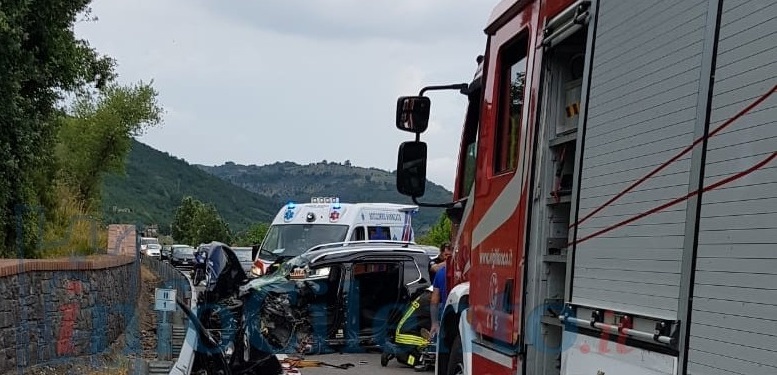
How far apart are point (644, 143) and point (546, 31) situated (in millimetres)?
1400

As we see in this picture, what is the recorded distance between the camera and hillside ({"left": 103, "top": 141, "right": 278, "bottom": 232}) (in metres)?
117

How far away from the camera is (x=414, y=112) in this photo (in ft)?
21.6

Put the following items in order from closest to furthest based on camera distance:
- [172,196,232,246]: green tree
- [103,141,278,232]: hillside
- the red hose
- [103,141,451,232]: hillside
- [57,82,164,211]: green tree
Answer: the red hose, [57,82,164,211]: green tree, [172,196,232,246]: green tree, [103,141,278,232]: hillside, [103,141,451,232]: hillside

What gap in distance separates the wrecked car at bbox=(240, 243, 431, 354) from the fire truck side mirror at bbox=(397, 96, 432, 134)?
678 centimetres

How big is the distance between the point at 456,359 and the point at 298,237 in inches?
586

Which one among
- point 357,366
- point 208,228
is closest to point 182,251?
point 208,228

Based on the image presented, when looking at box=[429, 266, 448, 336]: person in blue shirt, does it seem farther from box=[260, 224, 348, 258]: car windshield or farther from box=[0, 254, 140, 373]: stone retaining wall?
box=[260, 224, 348, 258]: car windshield

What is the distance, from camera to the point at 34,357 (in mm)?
9148

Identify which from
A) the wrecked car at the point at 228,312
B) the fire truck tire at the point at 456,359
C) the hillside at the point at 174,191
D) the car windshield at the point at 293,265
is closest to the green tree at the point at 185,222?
the hillside at the point at 174,191

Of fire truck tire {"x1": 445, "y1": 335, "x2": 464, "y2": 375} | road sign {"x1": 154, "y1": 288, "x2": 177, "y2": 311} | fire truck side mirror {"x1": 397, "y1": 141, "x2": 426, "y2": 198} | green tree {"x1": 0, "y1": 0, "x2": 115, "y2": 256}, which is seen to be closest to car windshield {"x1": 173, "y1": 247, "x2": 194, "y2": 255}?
green tree {"x1": 0, "y1": 0, "x2": 115, "y2": 256}

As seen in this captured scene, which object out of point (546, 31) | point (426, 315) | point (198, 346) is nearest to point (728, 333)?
point (546, 31)

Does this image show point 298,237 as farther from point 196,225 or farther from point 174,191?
point 174,191

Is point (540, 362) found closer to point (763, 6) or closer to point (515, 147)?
point (515, 147)

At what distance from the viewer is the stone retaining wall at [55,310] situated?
842 centimetres
